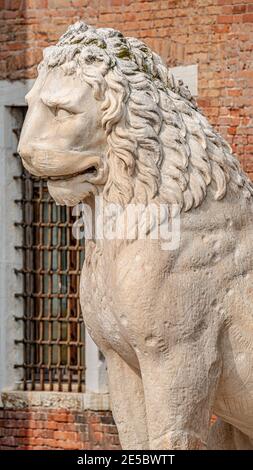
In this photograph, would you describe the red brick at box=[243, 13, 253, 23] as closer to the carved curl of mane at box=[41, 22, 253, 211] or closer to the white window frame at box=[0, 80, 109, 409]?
the white window frame at box=[0, 80, 109, 409]

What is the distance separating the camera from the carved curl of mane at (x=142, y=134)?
678 centimetres

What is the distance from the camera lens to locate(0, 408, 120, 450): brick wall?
1147 centimetres

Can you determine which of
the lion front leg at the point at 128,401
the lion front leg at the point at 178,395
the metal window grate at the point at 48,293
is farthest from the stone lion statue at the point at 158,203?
the metal window grate at the point at 48,293

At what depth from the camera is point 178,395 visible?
22.4 feet

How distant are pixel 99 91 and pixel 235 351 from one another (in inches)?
40.7

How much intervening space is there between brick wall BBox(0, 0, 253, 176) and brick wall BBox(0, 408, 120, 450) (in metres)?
1.90

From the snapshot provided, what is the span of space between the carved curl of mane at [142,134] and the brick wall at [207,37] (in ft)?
→ 12.2

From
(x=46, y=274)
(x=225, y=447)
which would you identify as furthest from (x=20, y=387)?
(x=225, y=447)

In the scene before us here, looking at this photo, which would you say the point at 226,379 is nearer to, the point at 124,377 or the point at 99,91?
the point at 124,377

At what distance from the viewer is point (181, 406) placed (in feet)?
22.5

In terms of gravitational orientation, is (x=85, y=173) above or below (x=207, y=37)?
below

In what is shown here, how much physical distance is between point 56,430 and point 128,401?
180 inches

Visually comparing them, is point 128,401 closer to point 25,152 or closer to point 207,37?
point 25,152

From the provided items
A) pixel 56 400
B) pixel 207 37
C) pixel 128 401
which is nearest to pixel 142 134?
pixel 128 401
